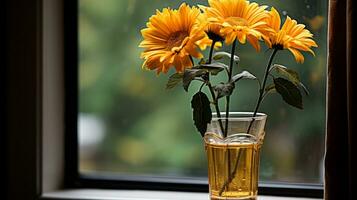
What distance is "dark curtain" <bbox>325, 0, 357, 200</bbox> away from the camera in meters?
1.28

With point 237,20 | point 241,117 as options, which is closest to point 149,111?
point 241,117

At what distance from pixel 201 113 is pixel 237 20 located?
22 cm

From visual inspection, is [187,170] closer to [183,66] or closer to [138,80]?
[138,80]

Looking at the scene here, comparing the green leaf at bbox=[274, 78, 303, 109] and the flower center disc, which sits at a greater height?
the flower center disc

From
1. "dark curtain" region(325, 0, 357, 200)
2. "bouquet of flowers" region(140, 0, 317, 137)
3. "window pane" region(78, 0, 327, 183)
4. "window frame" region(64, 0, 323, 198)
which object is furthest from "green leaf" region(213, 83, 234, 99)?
"window frame" region(64, 0, 323, 198)

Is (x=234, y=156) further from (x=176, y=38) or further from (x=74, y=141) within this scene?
(x=74, y=141)

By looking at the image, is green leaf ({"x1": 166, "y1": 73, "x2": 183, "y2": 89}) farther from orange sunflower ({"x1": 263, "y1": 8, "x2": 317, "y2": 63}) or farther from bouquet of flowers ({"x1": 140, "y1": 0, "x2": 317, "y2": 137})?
orange sunflower ({"x1": 263, "y1": 8, "x2": 317, "y2": 63})

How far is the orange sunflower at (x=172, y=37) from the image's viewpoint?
1.32 m

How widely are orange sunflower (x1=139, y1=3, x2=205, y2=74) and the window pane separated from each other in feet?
1.38

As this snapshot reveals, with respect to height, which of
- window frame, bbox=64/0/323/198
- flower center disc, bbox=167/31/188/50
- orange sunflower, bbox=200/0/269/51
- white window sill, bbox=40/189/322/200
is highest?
orange sunflower, bbox=200/0/269/51

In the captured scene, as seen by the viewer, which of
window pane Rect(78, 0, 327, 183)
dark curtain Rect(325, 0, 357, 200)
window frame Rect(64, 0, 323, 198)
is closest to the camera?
dark curtain Rect(325, 0, 357, 200)
